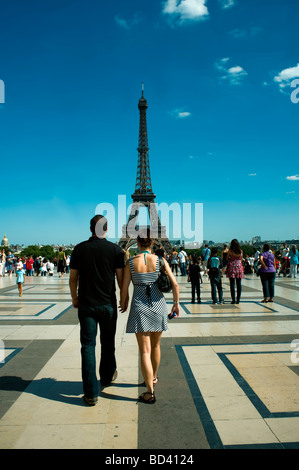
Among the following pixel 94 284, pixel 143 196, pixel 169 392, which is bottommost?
pixel 169 392

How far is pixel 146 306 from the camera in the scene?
3.97 m

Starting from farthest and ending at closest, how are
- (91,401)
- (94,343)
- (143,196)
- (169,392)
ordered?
(143,196)
(169,392)
(94,343)
(91,401)

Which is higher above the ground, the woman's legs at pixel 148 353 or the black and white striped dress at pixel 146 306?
the black and white striped dress at pixel 146 306

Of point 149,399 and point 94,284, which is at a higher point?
point 94,284

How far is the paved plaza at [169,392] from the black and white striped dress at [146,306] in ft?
2.60

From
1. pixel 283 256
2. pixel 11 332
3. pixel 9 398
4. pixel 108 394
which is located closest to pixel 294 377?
pixel 108 394

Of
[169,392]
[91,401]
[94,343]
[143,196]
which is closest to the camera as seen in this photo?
[91,401]

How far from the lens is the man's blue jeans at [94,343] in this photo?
3.83m

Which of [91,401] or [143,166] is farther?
[143,166]

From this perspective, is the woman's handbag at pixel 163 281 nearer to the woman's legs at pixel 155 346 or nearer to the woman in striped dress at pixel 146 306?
the woman in striped dress at pixel 146 306

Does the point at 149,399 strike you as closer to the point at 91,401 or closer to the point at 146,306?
the point at 91,401

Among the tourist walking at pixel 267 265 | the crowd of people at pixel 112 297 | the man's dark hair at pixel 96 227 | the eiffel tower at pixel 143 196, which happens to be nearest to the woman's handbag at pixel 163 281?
the crowd of people at pixel 112 297

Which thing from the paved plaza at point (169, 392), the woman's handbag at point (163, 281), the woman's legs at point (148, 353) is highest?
the woman's handbag at point (163, 281)

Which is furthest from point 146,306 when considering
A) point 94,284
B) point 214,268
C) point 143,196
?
point 143,196
